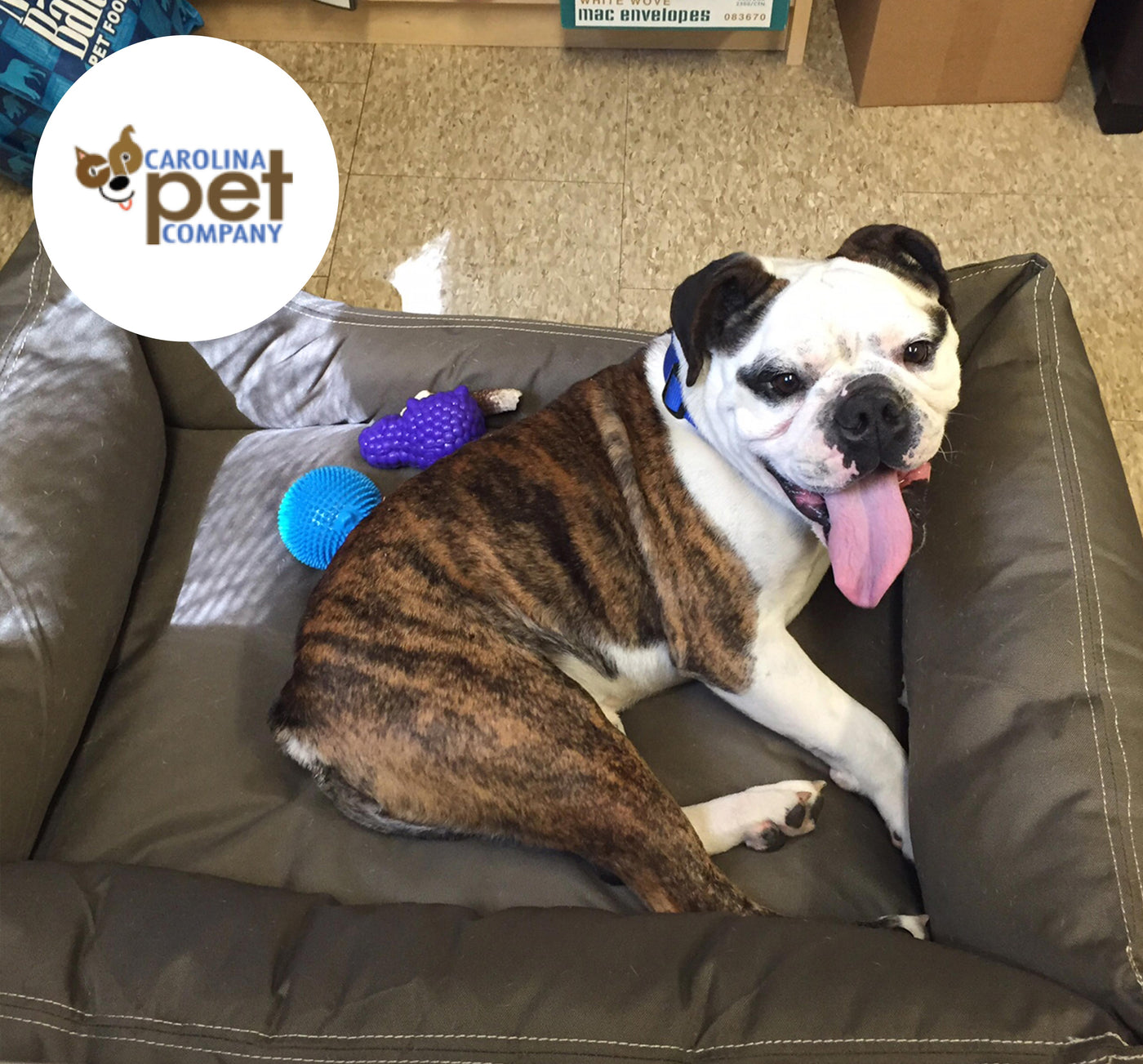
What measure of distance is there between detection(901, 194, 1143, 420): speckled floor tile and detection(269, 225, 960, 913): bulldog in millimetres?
1352

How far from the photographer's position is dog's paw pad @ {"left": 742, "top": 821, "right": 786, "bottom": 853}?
1.66 meters

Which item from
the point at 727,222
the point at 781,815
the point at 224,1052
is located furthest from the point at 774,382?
the point at 727,222

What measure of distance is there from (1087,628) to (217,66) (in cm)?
211

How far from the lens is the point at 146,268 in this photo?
2.24 m

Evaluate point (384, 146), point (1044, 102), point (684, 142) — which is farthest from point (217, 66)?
point (1044, 102)

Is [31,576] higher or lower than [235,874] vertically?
higher

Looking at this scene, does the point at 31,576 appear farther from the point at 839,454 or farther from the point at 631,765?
the point at 839,454

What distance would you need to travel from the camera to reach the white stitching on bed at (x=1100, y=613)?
1307mm

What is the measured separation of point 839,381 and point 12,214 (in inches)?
119

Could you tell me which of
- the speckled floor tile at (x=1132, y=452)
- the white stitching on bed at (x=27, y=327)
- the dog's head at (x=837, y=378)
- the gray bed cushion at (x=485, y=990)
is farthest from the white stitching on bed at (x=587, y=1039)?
the speckled floor tile at (x=1132, y=452)

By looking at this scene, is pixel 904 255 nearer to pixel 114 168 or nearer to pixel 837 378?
pixel 837 378

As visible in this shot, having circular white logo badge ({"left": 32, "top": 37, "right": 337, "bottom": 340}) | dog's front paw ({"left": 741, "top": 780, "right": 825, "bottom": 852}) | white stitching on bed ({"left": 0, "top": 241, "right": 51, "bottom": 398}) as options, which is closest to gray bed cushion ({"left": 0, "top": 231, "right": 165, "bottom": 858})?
white stitching on bed ({"left": 0, "top": 241, "right": 51, "bottom": 398})

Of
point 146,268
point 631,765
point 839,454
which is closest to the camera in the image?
point 839,454

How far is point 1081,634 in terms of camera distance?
4.96 ft
